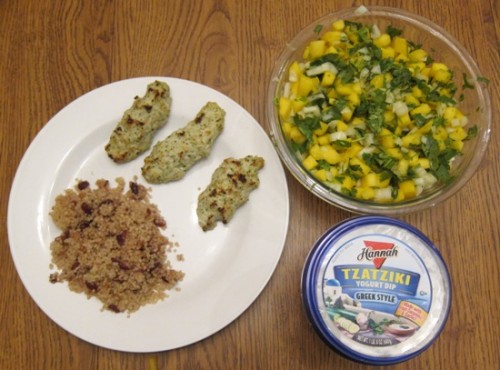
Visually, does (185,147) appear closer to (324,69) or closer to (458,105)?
(324,69)

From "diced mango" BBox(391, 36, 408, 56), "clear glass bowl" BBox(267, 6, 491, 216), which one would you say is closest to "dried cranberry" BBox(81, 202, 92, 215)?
"clear glass bowl" BBox(267, 6, 491, 216)

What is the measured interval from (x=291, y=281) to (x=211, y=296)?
22cm

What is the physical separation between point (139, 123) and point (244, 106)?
31 cm

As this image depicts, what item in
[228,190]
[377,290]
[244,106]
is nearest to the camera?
[377,290]

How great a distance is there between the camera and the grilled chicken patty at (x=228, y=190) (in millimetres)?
1201

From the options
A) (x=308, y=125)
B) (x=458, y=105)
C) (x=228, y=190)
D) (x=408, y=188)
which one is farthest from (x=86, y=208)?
(x=458, y=105)

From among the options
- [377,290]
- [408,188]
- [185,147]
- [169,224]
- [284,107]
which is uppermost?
[284,107]

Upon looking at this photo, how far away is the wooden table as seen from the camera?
1.22 m

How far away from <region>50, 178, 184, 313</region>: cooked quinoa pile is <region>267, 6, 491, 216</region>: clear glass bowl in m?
0.42

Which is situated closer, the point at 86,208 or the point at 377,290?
the point at 377,290

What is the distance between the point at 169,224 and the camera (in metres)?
1.26

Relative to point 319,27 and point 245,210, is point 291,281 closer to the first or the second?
point 245,210

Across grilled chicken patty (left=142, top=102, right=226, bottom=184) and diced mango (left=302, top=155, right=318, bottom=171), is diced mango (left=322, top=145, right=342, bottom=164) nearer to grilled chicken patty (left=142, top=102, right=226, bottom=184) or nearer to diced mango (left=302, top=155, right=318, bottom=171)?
diced mango (left=302, top=155, right=318, bottom=171)

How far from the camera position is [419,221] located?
1.27 metres
